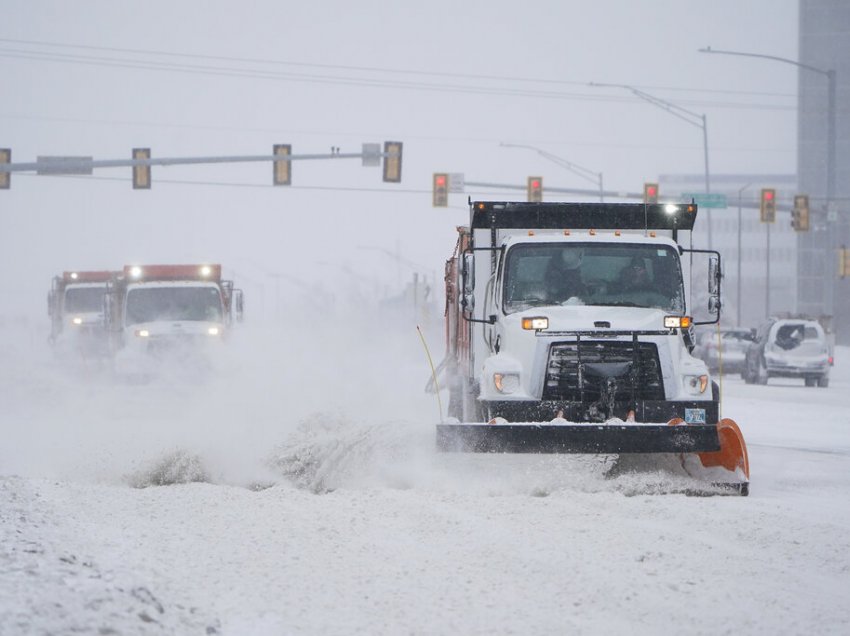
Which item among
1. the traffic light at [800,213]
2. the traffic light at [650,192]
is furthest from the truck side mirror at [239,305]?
the traffic light at [800,213]

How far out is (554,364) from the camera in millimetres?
11750

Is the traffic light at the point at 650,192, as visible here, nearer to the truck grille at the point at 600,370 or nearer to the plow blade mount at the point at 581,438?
the truck grille at the point at 600,370

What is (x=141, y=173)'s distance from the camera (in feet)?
107

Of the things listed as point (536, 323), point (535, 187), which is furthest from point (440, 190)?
point (536, 323)

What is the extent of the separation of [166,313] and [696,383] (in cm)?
1788

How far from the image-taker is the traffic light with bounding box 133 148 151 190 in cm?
3222

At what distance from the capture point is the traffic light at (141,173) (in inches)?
1268

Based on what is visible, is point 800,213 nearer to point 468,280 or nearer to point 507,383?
point 468,280

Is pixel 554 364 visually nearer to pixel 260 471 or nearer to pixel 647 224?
pixel 647 224

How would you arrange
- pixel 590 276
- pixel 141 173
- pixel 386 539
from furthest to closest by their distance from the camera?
1. pixel 141 173
2. pixel 590 276
3. pixel 386 539

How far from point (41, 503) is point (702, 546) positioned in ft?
17.5

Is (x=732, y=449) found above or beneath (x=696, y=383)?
beneath

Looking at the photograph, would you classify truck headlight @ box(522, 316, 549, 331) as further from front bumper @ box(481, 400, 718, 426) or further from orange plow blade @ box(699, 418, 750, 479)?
orange plow blade @ box(699, 418, 750, 479)

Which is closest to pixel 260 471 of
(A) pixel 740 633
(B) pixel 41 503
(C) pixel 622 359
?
(B) pixel 41 503
